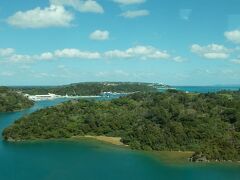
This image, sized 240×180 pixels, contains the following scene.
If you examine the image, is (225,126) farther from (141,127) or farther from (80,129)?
(80,129)

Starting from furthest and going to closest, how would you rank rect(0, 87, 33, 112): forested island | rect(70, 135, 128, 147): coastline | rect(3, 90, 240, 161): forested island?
rect(0, 87, 33, 112): forested island
rect(70, 135, 128, 147): coastline
rect(3, 90, 240, 161): forested island

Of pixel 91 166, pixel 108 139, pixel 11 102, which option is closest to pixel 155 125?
pixel 108 139

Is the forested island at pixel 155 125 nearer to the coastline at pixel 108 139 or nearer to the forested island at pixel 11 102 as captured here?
the coastline at pixel 108 139

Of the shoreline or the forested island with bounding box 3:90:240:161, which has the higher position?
the forested island with bounding box 3:90:240:161

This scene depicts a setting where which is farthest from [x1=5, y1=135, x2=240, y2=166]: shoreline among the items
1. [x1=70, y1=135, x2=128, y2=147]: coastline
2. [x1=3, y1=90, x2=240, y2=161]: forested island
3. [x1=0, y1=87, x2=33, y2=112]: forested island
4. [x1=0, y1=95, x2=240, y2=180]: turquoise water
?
[x1=0, y1=87, x2=33, y2=112]: forested island

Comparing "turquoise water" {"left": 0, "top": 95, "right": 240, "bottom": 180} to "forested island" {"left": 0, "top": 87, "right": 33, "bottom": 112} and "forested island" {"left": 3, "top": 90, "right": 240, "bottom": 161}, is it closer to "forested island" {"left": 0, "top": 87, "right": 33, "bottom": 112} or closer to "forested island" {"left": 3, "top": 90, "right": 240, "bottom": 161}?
"forested island" {"left": 3, "top": 90, "right": 240, "bottom": 161}

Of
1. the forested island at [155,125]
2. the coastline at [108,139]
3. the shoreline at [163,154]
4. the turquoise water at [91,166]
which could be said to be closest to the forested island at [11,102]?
the forested island at [155,125]

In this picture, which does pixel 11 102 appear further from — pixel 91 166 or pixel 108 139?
pixel 91 166
